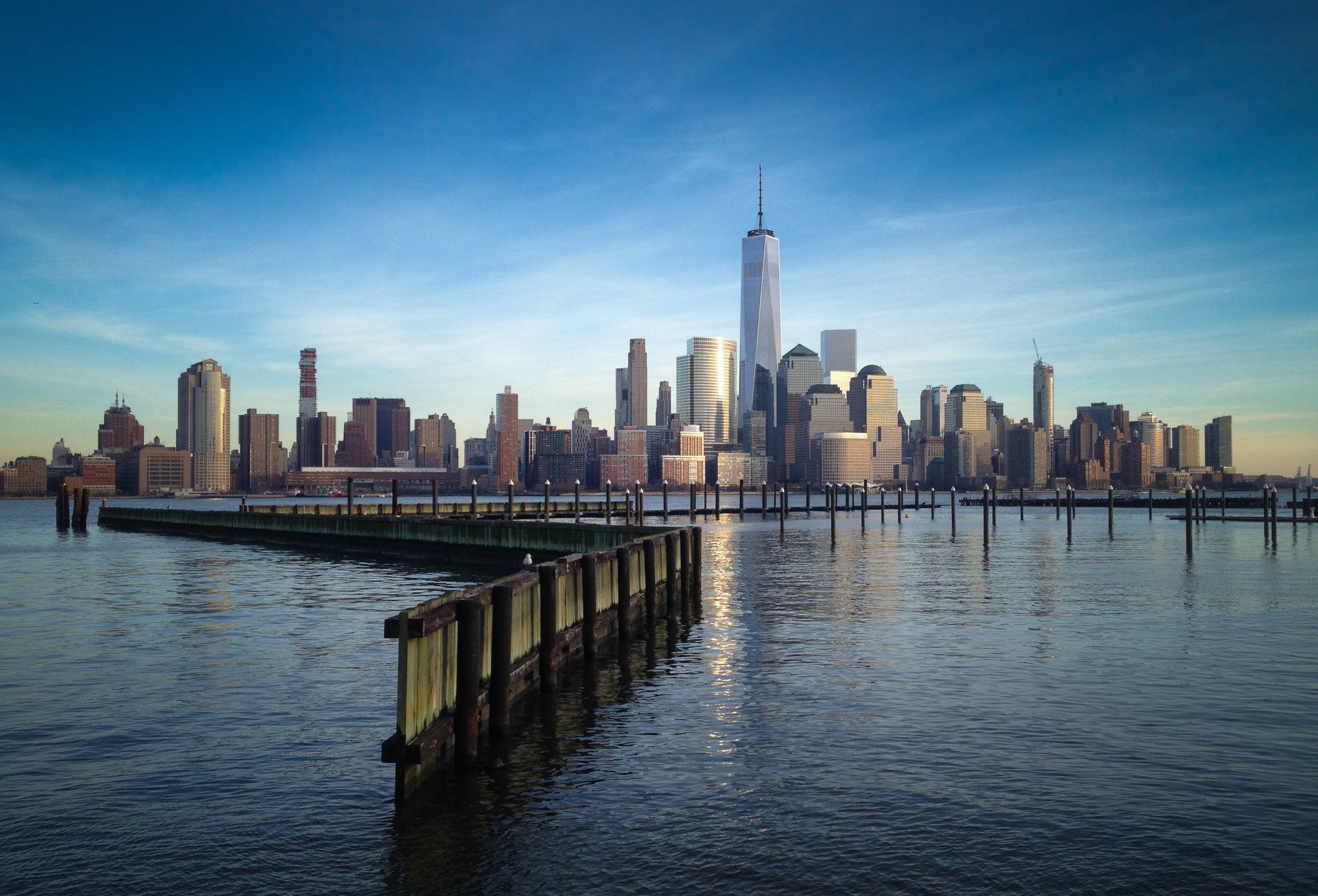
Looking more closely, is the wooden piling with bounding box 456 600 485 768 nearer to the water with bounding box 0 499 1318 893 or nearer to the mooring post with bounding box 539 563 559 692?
the water with bounding box 0 499 1318 893

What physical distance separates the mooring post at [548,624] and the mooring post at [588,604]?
287 cm

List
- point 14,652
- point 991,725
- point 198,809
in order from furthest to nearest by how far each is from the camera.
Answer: point 14,652, point 991,725, point 198,809

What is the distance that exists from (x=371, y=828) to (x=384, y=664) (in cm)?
1231

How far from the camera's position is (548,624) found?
21.6m

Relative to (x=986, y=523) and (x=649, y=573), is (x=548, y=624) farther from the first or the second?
(x=986, y=523)

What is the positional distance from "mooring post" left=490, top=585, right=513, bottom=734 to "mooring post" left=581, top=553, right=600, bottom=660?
24.8 ft

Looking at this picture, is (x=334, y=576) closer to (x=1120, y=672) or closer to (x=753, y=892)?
(x=1120, y=672)

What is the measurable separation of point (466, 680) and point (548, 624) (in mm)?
5927

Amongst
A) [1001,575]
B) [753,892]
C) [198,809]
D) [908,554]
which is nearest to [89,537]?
[908,554]

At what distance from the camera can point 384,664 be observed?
2523 cm

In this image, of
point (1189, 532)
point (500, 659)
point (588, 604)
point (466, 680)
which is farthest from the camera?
point (1189, 532)

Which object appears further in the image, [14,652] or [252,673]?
[14,652]

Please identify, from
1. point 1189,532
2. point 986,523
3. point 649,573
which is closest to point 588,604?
point 649,573

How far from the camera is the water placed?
12.0 metres
